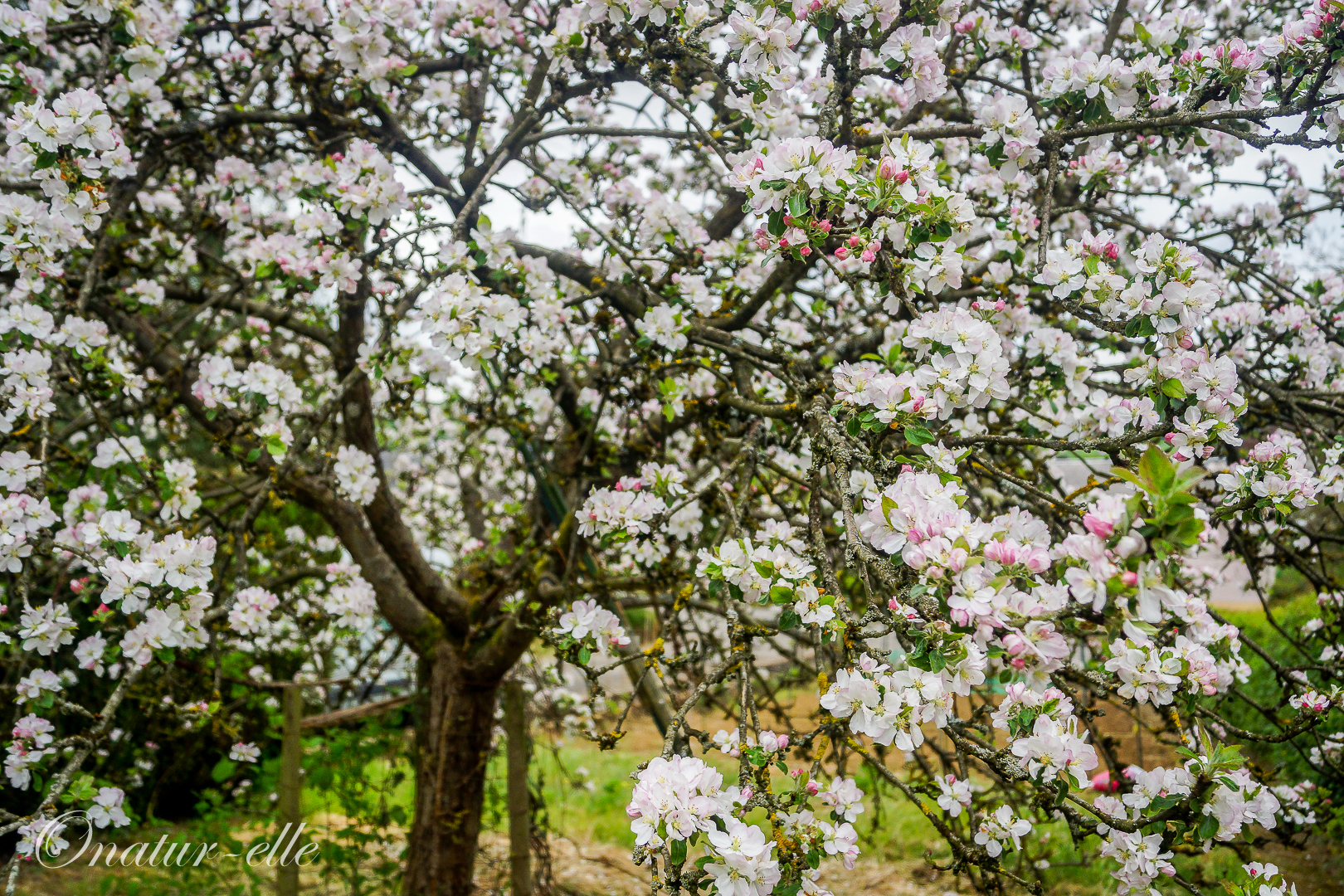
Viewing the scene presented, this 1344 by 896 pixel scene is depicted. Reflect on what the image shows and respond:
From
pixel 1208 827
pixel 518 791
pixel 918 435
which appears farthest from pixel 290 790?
pixel 1208 827

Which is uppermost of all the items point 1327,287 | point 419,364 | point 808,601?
point 1327,287

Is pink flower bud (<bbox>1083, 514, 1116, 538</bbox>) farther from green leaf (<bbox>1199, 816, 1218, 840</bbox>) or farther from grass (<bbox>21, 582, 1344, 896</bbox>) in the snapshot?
grass (<bbox>21, 582, 1344, 896</bbox>)

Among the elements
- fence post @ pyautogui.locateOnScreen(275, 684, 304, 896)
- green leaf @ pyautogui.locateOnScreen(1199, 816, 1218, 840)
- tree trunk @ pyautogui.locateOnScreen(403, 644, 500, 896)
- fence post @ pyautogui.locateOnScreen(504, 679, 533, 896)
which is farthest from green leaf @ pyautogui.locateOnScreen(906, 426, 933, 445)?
fence post @ pyautogui.locateOnScreen(275, 684, 304, 896)

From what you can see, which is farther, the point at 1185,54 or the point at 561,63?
the point at 561,63

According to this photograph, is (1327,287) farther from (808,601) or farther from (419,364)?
(419,364)

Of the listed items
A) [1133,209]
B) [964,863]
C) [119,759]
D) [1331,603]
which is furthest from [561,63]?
[119,759]

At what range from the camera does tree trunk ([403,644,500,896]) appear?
3.45 meters

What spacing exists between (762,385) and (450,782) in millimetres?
2332

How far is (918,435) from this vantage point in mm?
1300

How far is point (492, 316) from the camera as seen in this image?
1.97 metres

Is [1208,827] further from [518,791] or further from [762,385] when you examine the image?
[518,791]

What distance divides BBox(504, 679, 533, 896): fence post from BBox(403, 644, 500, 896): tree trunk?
0.13 meters

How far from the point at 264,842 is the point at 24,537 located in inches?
80.0

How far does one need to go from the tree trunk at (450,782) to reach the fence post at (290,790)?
50 centimetres
